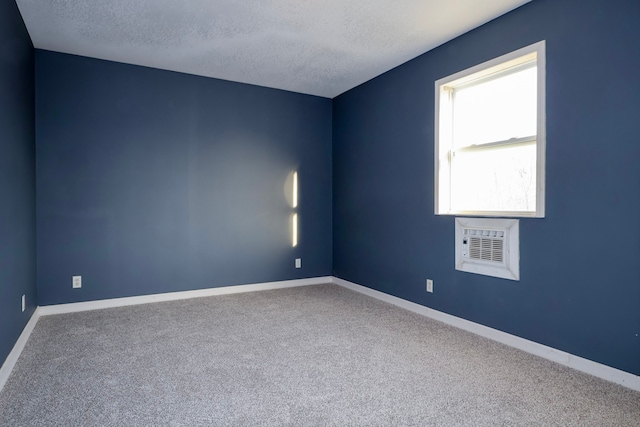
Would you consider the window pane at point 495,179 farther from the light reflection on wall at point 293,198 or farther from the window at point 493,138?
the light reflection on wall at point 293,198

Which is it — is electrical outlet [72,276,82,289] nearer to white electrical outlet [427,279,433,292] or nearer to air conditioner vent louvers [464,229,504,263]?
white electrical outlet [427,279,433,292]

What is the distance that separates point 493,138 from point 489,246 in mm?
915

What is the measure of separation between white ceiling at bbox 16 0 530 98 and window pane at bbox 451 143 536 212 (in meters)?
1.07

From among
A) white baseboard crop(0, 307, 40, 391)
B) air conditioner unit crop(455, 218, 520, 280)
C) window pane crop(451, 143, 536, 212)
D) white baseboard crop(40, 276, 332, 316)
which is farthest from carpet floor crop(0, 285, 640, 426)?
window pane crop(451, 143, 536, 212)

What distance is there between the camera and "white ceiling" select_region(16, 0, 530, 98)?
9.22 feet

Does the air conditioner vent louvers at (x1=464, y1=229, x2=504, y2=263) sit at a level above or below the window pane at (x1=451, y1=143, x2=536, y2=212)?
below

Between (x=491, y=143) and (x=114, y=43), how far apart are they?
3506 mm

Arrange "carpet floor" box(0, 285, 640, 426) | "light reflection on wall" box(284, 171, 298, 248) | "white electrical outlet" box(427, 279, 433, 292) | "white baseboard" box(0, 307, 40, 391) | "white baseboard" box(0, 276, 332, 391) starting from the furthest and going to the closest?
"light reflection on wall" box(284, 171, 298, 248) → "white electrical outlet" box(427, 279, 433, 292) → "white baseboard" box(0, 276, 332, 391) → "white baseboard" box(0, 307, 40, 391) → "carpet floor" box(0, 285, 640, 426)

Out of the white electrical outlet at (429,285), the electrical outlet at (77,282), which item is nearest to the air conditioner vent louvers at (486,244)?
the white electrical outlet at (429,285)

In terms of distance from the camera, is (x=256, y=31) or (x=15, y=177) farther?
(x=256, y=31)

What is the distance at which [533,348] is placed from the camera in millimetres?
2701

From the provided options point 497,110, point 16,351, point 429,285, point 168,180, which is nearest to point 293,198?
point 168,180

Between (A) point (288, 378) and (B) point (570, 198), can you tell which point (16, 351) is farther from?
(B) point (570, 198)

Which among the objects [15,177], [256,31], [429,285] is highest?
[256,31]
